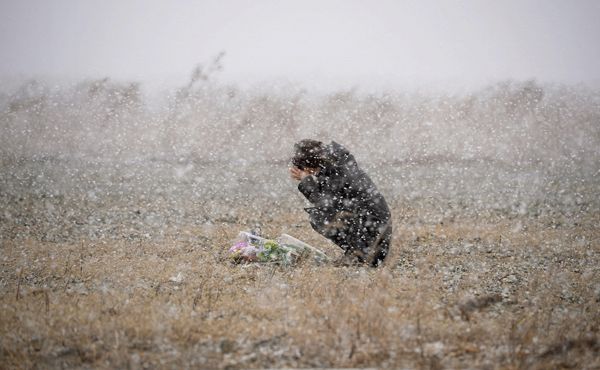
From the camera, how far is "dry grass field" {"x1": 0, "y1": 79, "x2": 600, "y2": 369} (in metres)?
5.67

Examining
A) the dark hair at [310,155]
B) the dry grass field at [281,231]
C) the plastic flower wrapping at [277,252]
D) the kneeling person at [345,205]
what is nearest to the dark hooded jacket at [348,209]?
the kneeling person at [345,205]

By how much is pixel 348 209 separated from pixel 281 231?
4.93 metres

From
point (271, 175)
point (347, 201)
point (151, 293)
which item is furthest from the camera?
point (271, 175)

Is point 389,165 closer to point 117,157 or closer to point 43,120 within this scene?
point 117,157

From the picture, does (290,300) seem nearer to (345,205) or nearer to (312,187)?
(345,205)

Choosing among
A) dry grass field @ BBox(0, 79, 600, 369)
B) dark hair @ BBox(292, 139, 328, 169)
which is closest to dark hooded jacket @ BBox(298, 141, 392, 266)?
dark hair @ BBox(292, 139, 328, 169)

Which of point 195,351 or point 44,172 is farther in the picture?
point 44,172

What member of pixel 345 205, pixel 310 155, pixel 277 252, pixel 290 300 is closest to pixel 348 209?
pixel 345 205

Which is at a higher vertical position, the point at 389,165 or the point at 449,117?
the point at 449,117

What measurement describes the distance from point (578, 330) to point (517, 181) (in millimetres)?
17407

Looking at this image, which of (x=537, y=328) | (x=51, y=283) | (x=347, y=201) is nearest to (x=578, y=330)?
(x=537, y=328)

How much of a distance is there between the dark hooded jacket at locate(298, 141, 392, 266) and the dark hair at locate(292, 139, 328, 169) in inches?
4.5

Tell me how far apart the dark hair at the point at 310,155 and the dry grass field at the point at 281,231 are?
6.82 feet

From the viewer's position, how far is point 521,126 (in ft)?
103
